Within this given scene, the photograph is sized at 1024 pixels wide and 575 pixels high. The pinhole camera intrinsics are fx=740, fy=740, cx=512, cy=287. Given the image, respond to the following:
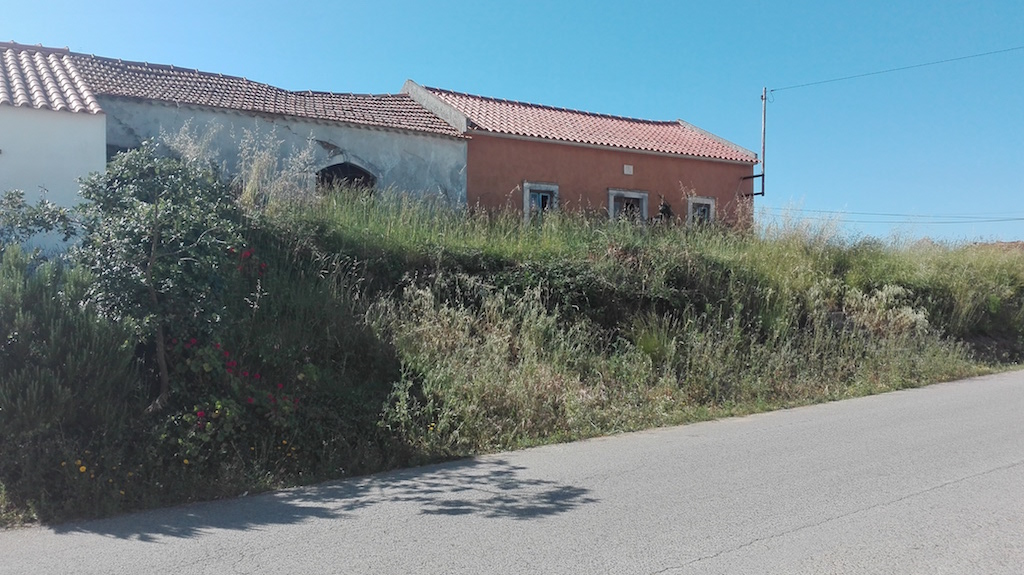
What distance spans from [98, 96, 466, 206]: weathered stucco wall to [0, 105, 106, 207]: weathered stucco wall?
287 centimetres

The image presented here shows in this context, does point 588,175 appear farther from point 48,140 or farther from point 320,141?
point 48,140

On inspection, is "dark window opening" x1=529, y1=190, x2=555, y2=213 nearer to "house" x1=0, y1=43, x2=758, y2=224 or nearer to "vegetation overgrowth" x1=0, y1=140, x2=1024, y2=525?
"house" x1=0, y1=43, x2=758, y2=224

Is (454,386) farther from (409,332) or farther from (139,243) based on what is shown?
(139,243)

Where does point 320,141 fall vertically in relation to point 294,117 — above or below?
below

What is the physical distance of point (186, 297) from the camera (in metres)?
6.70

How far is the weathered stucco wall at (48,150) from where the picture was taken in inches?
404

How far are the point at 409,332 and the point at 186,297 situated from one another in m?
3.05

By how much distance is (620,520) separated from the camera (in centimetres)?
515

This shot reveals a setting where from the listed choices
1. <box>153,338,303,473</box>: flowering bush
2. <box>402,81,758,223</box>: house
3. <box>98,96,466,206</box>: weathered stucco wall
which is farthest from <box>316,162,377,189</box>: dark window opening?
<box>153,338,303,473</box>: flowering bush

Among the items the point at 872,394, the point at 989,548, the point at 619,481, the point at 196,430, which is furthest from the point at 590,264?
the point at 989,548

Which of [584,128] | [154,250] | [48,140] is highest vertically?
[584,128]

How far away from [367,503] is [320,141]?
439 inches

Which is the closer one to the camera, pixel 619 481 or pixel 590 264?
pixel 619 481

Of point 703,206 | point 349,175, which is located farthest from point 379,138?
point 703,206
